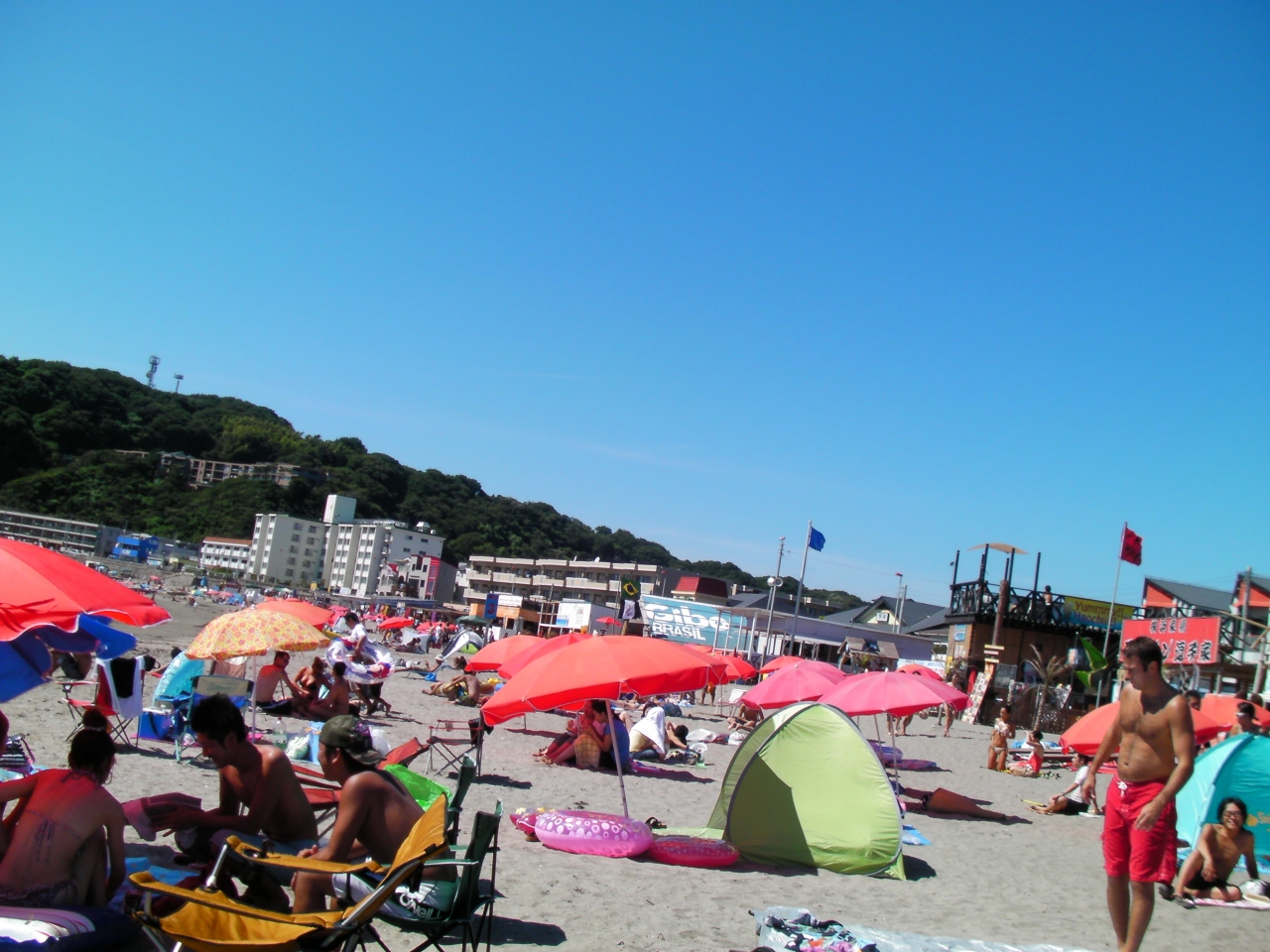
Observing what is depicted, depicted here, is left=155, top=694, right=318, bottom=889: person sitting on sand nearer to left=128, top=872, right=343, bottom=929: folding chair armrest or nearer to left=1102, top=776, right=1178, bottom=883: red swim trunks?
left=128, top=872, right=343, bottom=929: folding chair armrest

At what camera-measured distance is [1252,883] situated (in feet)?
22.7

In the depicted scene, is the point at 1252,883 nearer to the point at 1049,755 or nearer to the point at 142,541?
the point at 1049,755

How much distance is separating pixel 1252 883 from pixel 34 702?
1286 centimetres

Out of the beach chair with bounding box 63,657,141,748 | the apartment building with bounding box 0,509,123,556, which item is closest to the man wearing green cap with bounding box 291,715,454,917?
the beach chair with bounding box 63,657,141,748

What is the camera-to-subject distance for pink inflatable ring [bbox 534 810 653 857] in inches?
262

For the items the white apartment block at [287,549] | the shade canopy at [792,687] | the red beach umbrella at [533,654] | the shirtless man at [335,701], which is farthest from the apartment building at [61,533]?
the shade canopy at [792,687]

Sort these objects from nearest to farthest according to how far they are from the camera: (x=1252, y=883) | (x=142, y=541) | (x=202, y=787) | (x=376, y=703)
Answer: (x=1252, y=883) < (x=202, y=787) < (x=376, y=703) < (x=142, y=541)

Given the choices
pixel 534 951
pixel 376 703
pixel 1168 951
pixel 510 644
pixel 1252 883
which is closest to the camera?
pixel 534 951

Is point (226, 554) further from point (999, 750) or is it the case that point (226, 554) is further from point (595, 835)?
point (595, 835)

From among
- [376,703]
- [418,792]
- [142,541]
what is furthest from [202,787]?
[142,541]

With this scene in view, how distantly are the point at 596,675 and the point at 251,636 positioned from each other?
4.84 meters

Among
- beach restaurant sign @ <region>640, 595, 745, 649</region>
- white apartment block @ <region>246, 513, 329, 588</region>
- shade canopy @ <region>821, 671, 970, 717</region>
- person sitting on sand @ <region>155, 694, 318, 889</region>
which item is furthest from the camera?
white apartment block @ <region>246, 513, 329, 588</region>

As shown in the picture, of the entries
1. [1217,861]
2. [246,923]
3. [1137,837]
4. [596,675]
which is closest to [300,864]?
[246,923]

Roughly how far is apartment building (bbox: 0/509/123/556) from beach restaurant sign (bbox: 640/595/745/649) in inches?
2512
